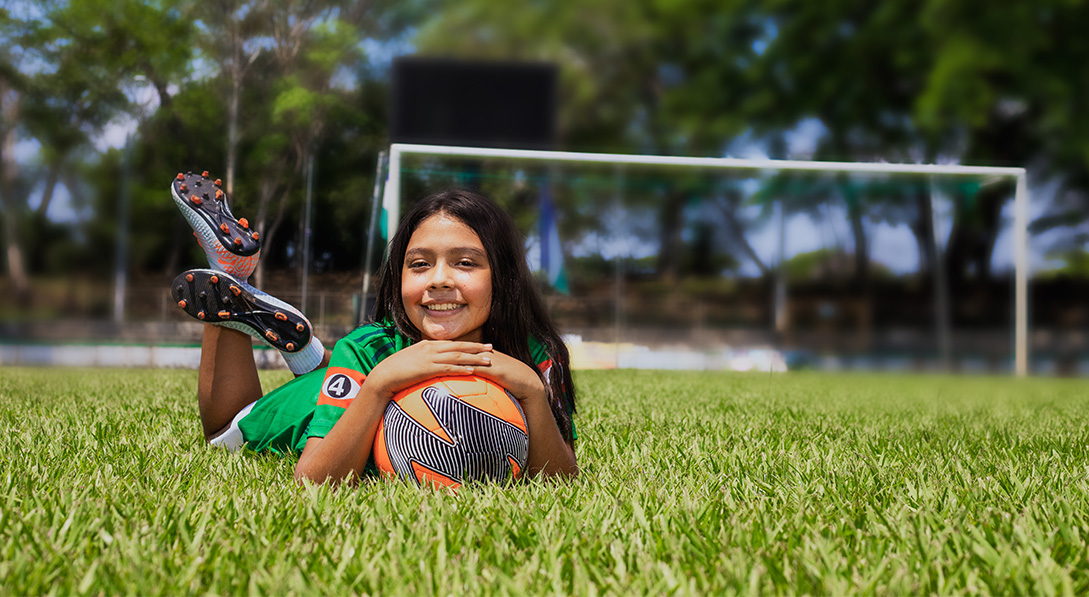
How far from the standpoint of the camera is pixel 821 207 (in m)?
18.8

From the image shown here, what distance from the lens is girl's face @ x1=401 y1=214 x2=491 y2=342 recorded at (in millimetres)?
2141

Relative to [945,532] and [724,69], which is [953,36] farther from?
[945,532]

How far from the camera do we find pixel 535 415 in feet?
7.11

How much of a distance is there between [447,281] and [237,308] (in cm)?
73

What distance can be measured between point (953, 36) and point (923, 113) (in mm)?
1316

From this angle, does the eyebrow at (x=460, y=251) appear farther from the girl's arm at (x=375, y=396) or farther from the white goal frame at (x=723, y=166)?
the white goal frame at (x=723, y=166)

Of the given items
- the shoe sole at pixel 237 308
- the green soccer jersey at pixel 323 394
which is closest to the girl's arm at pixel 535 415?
the green soccer jersey at pixel 323 394

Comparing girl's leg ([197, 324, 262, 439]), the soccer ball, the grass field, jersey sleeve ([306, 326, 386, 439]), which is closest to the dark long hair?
jersey sleeve ([306, 326, 386, 439])

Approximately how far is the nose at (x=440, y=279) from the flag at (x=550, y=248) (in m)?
7.90

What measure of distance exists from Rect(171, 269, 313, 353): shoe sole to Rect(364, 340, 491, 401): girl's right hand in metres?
0.62

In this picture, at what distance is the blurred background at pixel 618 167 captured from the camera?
36.7 feet

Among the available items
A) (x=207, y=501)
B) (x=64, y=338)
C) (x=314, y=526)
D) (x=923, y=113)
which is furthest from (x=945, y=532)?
(x=64, y=338)

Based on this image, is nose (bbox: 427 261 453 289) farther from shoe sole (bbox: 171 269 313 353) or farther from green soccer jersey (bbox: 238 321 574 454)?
shoe sole (bbox: 171 269 313 353)

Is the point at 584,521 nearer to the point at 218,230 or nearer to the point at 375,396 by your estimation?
the point at 375,396
